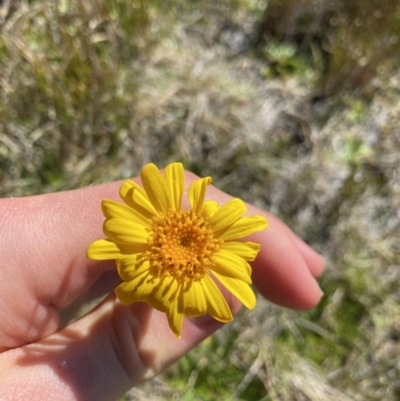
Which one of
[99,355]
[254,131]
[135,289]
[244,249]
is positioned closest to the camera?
[135,289]

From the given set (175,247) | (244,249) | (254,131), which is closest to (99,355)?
(175,247)

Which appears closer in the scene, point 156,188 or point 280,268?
point 156,188

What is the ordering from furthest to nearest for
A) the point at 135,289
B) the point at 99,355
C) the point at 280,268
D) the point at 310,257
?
the point at 310,257 → the point at 280,268 → the point at 99,355 → the point at 135,289

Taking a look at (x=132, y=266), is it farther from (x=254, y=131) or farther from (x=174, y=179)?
(x=254, y=131)

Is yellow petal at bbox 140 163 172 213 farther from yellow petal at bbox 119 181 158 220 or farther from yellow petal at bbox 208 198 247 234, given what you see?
yellow petal at bbox 208 198 247 234

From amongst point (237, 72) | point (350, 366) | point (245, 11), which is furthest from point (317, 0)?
point (350, 366)

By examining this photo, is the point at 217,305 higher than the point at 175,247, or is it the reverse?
the point at 175,247

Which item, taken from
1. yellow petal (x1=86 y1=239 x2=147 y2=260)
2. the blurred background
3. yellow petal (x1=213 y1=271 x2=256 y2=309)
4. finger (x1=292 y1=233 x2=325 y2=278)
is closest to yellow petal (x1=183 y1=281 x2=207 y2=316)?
yellow petal (x1=213 y1=271 x2=256 y2=309)
